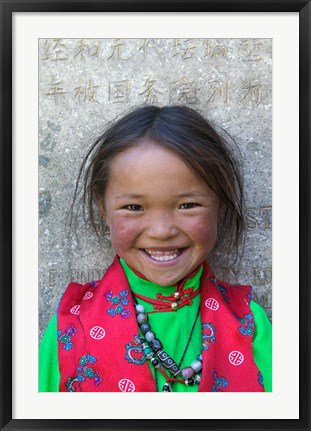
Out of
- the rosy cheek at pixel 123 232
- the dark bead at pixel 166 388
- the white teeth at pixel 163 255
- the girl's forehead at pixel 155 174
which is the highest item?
the girl's forehead at pixel 155 174

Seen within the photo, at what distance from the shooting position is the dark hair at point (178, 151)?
1.37 m

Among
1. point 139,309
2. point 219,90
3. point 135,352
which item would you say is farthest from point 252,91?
point 135,352

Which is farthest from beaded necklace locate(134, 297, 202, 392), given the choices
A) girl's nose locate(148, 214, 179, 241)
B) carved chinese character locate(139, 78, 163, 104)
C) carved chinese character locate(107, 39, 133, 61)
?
carved chinese character locate(107, 39, 133, 61)

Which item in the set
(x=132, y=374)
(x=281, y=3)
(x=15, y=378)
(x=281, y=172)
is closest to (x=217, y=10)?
(x=281, y=3)

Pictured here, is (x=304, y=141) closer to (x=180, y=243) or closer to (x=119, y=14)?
(x=180, y=243)

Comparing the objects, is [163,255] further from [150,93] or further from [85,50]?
[85,50]

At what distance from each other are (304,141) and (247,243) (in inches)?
13.9

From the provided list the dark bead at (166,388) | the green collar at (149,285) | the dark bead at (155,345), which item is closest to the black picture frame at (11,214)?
the dark bead at (166,388)

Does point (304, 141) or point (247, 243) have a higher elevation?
point (304, 141)

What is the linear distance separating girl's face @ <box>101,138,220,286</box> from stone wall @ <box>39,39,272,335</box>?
173 mm

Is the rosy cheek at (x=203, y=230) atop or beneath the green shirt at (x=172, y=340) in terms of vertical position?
atop

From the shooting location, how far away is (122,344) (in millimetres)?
1405

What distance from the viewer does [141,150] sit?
135 centimetres

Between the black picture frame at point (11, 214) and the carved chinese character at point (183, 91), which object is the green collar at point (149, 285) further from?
the carved chinese character at point (183, 91)
